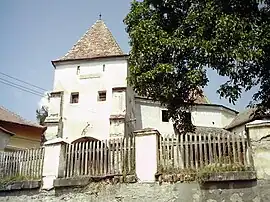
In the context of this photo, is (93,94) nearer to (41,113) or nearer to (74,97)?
(74,97)

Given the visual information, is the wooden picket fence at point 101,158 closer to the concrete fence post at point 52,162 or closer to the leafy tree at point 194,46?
the concrete fence post at point 52,162

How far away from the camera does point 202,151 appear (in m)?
8.40

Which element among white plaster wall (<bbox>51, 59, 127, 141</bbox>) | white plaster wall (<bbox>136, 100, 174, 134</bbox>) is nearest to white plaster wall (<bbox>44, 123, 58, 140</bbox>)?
white plaster wall (<bbox>51, 59, 127, 141</bbox>)

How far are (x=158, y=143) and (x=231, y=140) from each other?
176cm

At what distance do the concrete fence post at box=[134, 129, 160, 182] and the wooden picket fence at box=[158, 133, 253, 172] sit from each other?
0.15m

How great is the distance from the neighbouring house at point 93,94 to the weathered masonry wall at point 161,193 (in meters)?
13.8

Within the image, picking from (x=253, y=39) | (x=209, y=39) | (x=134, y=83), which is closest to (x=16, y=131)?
(x=134, y=83)

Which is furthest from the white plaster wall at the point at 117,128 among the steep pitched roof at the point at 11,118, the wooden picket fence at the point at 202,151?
the wooden picket fence at the point at 202,151

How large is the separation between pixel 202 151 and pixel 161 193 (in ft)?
4.59

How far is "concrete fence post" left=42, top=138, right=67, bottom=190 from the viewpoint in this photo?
9.29 m

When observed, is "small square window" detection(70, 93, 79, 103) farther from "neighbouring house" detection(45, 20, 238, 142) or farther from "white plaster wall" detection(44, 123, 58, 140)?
"white plaster wall" detection(44, 123, 58, 140)

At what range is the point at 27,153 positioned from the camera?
997cm

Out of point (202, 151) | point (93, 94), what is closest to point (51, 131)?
point (93, 94)

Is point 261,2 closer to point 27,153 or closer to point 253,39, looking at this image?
point 253,39
